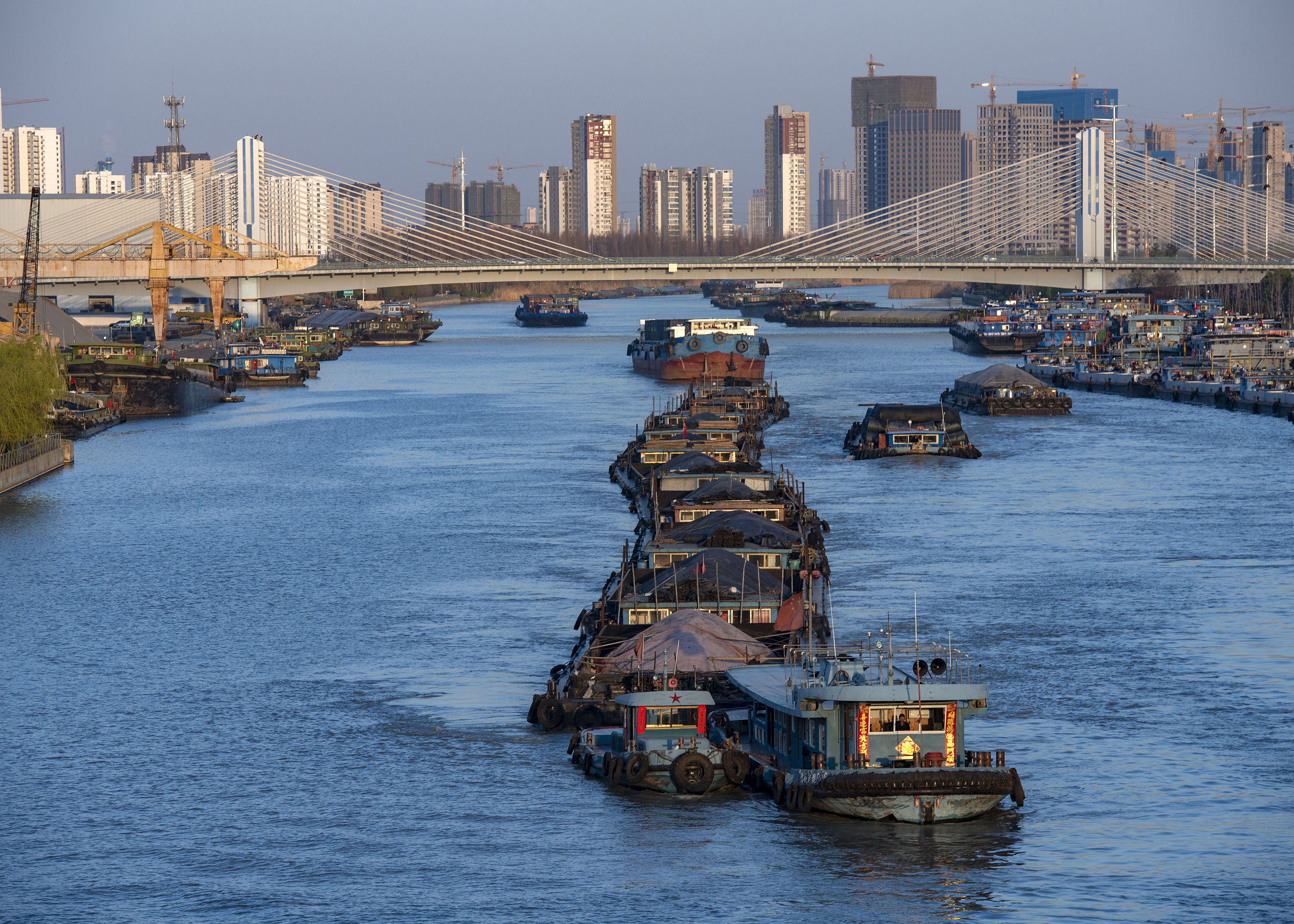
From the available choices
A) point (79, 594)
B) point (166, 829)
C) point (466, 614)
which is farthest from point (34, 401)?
point (166, 829)

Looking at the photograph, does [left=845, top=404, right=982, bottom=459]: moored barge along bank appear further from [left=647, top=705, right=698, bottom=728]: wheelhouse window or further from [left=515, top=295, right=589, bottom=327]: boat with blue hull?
[left=515, top=295, right=589, bottom=327]: boat with blue hull

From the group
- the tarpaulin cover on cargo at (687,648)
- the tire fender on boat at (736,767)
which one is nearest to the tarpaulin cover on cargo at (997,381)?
the tarpaulin cover on cargo at (687,648)

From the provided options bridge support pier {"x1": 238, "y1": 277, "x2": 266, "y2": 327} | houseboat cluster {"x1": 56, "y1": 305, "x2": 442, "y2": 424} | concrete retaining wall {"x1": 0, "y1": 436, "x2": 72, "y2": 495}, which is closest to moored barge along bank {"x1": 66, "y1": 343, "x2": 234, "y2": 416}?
houseboat cluster {"x1": 56, "y1": 305, "x2": 442, "y2": 424}

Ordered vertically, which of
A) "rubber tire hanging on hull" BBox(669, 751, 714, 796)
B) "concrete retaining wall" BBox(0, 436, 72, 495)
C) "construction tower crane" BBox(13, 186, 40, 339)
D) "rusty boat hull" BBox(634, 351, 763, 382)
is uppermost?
"construction tower crane" BBox(13, 186, 40, 339)

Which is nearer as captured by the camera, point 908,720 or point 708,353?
point 908,720

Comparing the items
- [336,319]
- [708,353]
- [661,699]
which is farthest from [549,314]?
[661,699]

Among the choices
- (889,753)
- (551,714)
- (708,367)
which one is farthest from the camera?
(708,367)

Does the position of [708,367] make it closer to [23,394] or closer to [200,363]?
[200,363]
